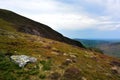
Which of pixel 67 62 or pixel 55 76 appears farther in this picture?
pixel 67 62

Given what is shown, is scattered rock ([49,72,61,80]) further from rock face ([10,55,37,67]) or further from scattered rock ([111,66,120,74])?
scattered rock ([111,66,120,74])

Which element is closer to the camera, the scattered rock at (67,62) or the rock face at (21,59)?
the rock face at (21,59)

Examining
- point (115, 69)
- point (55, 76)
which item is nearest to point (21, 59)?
point (55, 76)

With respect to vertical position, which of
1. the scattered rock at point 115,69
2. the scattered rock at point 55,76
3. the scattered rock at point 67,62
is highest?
the scattered rock at point 67,62

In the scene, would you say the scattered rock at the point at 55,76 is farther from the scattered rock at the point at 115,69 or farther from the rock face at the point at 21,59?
the scattered rock at the point at 115,69

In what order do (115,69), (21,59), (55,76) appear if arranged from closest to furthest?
(55,76), (21,59), (115,69)

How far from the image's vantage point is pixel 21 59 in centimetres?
4069

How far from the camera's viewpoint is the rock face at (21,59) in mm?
39463

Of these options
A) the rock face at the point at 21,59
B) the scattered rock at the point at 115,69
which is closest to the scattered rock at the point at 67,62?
the rock face at the point at 21,59

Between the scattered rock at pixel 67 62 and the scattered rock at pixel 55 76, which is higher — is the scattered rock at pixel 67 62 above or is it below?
above

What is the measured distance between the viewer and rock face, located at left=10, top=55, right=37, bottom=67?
3946 cm

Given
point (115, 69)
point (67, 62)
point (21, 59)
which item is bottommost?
point (115, 69)

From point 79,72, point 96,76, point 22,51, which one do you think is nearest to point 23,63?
point 22,51

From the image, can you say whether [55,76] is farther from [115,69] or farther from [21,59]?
[115,69]
